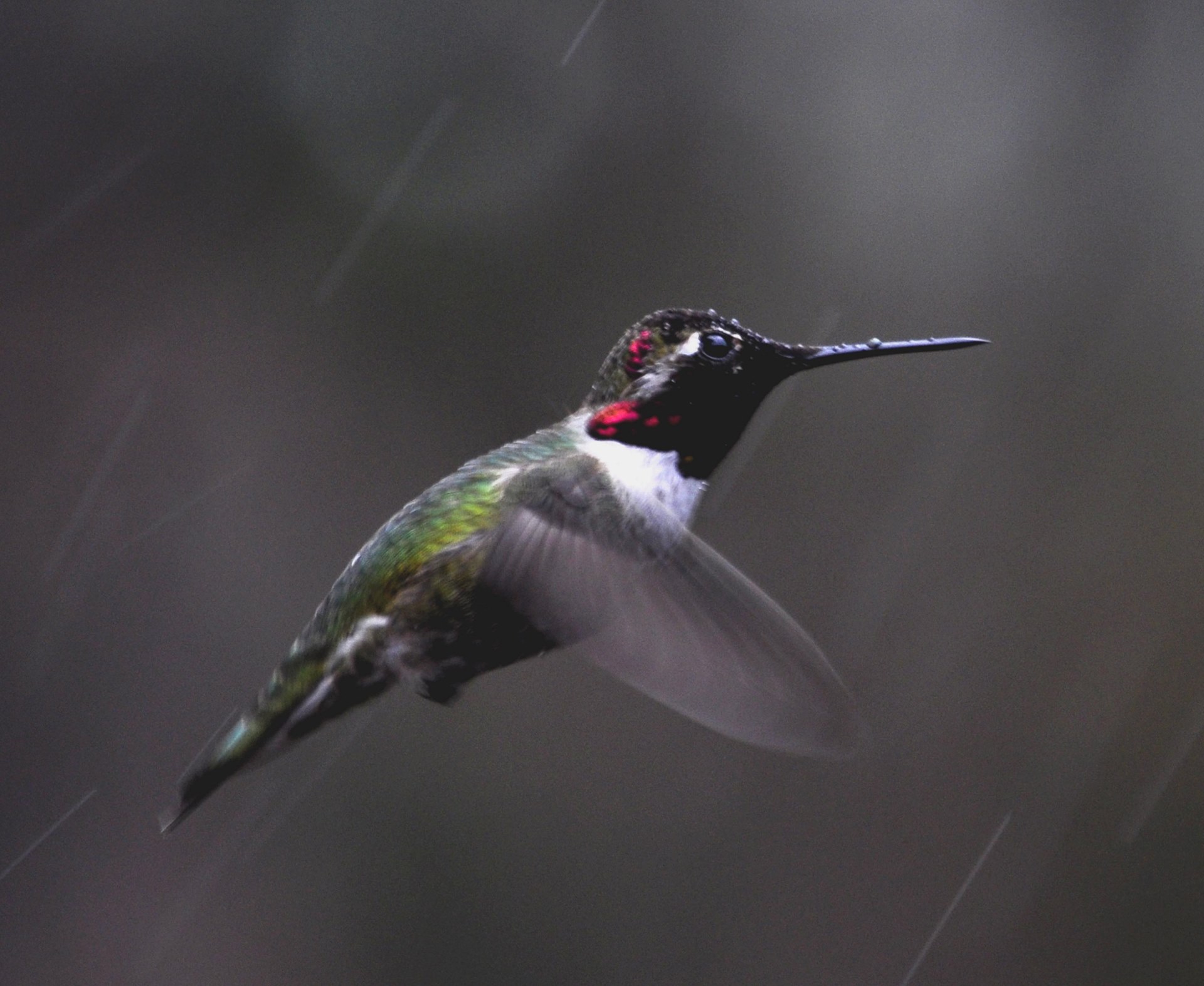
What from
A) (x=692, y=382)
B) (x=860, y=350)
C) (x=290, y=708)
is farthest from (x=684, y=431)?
(x=290, y=708)

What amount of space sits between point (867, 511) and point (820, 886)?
2.40 feet

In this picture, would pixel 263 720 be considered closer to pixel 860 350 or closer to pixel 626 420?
pixel 626 420

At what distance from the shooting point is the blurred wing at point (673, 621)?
25.6 inches

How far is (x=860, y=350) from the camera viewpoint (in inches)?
28.1

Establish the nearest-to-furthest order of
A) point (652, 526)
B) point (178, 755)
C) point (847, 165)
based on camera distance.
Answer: point (652, 526), point (178, 755), point (847, 165)

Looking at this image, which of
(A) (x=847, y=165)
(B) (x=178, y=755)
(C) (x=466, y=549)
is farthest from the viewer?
(A) (x=847, y=165)

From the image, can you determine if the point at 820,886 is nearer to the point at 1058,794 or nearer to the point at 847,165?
the point at 1058,794

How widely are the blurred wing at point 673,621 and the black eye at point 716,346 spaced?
12 centimetres

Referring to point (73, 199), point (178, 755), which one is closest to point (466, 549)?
point (178, 755)

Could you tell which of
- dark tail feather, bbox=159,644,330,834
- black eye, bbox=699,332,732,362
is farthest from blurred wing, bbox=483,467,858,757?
dark tail feather, bbox=159,644,330,834

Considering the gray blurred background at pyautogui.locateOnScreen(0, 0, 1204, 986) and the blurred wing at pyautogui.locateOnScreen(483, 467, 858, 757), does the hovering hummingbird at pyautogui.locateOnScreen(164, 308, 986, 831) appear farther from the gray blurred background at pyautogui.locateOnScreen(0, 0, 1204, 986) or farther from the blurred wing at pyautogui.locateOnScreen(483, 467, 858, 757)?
the gray blurred background at pyautogui.locateOnScreen(0, 0, 1204, 986)

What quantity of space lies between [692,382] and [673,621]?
7.9 inches

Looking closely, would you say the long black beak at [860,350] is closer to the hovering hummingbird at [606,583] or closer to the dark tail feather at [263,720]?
the hovering hummingbird at [606,583]

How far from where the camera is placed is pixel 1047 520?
8.29 feet
